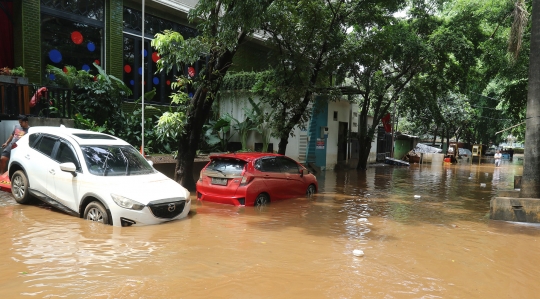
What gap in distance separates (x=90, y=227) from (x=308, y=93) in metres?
10.1

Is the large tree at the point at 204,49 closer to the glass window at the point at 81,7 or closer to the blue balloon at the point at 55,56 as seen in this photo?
the blue balloon at the point at 55,56

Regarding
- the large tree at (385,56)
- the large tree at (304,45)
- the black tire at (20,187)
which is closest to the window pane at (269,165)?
the large tree at (304,45)

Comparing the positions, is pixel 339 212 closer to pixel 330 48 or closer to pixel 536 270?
pixel 536 270

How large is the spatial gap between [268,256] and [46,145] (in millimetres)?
5462

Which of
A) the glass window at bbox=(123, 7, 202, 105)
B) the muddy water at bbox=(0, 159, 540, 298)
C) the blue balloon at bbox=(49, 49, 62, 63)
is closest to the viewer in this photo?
the muddy water at bbox=(0, 159, 540, 298)

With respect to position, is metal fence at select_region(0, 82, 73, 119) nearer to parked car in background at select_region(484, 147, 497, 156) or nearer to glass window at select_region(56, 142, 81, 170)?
glass window at select_region(56, 142, 81, 170)

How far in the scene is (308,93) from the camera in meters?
15.1

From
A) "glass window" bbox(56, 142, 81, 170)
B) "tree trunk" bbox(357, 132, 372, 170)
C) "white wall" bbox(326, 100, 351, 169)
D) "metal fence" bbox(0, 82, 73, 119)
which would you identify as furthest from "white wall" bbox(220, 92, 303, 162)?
"glass window" bbox(56, 142, 81, 170)

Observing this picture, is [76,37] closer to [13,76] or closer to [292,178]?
[13,76]

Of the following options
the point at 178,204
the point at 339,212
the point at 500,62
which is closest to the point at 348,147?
the point at 500,62

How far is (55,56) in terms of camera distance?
14156mm

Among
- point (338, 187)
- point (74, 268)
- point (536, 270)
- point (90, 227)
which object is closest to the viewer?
point (74, 268)

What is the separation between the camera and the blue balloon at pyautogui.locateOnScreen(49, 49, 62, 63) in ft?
46.0

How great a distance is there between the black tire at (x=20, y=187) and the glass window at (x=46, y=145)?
688 mm
